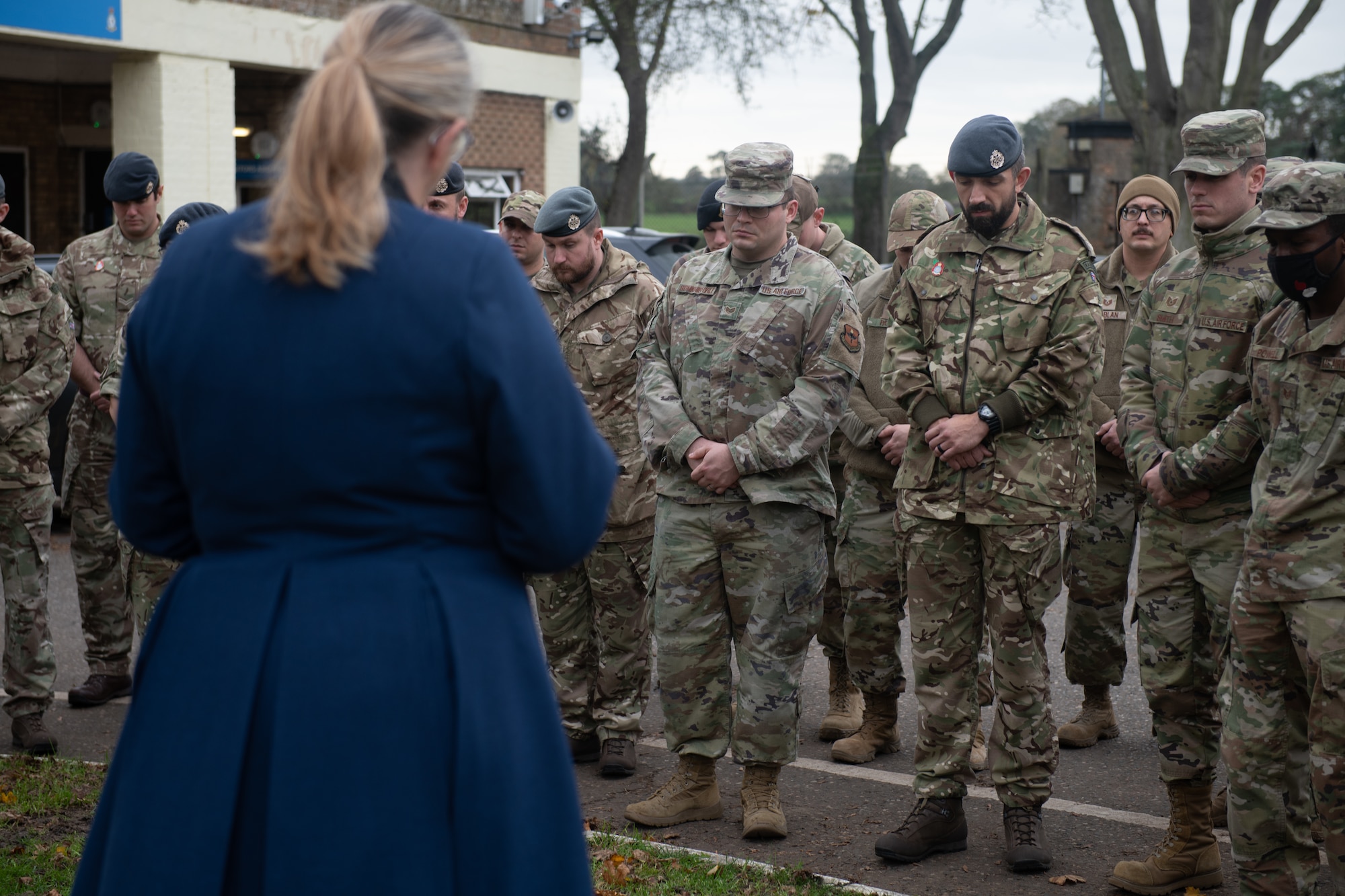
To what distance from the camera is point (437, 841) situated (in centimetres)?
207

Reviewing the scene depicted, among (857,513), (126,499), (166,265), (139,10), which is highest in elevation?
(139,10)

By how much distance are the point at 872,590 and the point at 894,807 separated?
108 centimetres

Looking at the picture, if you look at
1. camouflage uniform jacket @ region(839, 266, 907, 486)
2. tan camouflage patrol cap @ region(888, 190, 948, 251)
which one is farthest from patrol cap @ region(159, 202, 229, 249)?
tan camouflage patrol cap @ region(888, 190, 948, 251)

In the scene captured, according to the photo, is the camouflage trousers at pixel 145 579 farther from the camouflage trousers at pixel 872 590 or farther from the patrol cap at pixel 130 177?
the camouflage trousers at pixel 872 590

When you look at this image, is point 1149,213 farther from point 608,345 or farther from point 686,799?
point 686,799

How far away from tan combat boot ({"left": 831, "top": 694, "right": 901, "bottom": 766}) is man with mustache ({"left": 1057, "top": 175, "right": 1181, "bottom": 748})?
0.75 metres

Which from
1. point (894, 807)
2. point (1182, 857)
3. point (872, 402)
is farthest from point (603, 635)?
point (1182, 857)

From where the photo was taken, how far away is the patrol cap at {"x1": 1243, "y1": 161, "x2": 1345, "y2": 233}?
145 inches

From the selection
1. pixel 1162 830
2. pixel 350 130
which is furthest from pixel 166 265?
pixel 1162 830

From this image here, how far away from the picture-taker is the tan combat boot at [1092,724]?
5.97 metres

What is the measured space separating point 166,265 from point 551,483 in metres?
0.70

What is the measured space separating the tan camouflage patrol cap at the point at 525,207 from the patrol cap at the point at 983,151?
2237 millimetres

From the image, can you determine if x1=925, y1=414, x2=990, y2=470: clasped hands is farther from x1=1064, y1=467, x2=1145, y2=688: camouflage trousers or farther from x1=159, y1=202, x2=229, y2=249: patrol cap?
x1=159, y1=202, x2=229, y2=249: patrol cap

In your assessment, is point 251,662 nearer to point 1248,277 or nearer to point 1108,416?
point 1248,277
